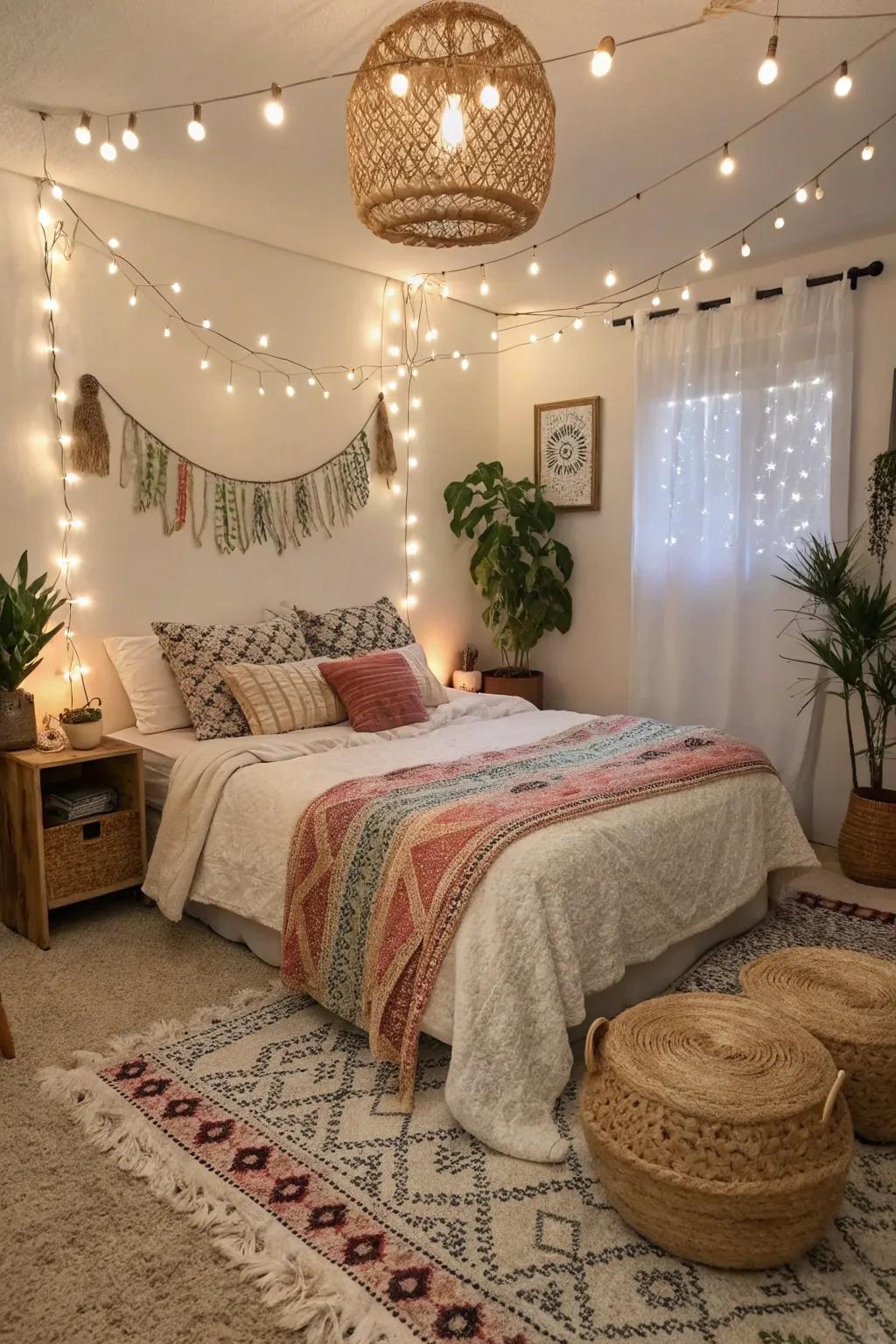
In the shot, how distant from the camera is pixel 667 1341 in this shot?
59.7 inches

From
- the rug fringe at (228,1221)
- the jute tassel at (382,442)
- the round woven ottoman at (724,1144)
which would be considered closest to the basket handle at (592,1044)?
the round woven ottoman at (724,1144)

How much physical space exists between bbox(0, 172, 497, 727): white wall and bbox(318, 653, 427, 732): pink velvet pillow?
668 mm

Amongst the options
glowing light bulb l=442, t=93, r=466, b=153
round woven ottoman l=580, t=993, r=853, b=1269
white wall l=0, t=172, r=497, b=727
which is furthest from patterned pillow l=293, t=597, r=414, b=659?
round woven ottoman l=580, t=993, r=853, b=1269

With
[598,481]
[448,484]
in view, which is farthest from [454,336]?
[598,481]

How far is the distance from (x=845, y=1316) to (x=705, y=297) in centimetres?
399

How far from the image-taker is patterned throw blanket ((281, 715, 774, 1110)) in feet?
7.15

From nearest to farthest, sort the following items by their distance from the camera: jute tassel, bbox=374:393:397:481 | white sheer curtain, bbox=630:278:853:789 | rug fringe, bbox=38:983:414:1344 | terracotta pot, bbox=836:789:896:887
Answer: rug fringe, bbox=38:983:414:1344 < terracotta pot, bbox=836:789:896:887 < white sheer curtain, bbox=630:278:853:789 < jute tassel, bbox=374:393:397:481

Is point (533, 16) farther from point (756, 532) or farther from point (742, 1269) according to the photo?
point (742, 1269)

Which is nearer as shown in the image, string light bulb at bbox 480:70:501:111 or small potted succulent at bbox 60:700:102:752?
string light bulb at bbox 480:70:501:111

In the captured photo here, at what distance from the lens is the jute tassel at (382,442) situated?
4.51 m

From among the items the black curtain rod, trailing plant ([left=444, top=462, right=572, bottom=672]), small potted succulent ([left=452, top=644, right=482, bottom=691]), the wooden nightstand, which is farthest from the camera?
small potted succulent ([left=452, top=644, right=482, bottom=691])

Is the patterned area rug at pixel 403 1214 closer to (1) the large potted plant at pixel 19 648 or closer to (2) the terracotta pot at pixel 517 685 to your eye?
(1) the large potted plant at pixel 19 648

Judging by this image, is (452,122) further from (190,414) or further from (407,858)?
(190,414)

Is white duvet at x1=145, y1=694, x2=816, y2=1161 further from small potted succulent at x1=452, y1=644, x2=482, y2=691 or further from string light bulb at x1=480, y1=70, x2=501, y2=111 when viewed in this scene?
string light bulb at x1=480, y1=70, x2=501, y2=111
